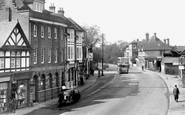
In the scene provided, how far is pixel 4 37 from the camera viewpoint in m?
26.3

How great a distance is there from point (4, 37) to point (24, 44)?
10.3ft

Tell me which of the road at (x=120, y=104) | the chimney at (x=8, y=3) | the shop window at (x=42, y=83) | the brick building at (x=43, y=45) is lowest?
the road at (x=120, y=104)

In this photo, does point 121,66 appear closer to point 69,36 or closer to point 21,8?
point 69,36

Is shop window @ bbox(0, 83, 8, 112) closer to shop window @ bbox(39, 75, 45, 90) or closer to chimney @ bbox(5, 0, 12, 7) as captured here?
shop window @ bbox(39, 75, 45, 90)

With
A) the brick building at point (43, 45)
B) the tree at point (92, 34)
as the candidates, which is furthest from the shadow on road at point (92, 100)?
the tree at point (92, 34)

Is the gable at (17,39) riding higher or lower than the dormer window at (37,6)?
lower

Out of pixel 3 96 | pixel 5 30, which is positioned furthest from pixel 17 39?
pixel 3 96

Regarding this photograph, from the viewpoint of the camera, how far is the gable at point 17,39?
87.7 feet

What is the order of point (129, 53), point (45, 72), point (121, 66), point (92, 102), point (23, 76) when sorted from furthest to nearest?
1. point (129, 53)
2. point (121, 66)
3. point (45, 72)
4. point (92, 102)
5. point (23, 76)

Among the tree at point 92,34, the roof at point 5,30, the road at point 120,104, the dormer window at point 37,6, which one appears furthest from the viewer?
the tree at point 92,34

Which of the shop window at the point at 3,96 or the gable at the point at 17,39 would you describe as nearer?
the shop window at the point at 3,96

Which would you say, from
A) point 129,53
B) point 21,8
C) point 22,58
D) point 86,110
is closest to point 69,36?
point 21,8

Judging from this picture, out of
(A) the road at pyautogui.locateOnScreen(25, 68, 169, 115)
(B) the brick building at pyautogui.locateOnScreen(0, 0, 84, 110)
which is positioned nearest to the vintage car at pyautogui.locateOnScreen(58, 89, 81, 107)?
(A) the road at pyautogui.locateOnScreen(25, 68, 169, 115)

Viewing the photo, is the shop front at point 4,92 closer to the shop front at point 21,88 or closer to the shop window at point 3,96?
the shop window at point 3,96
